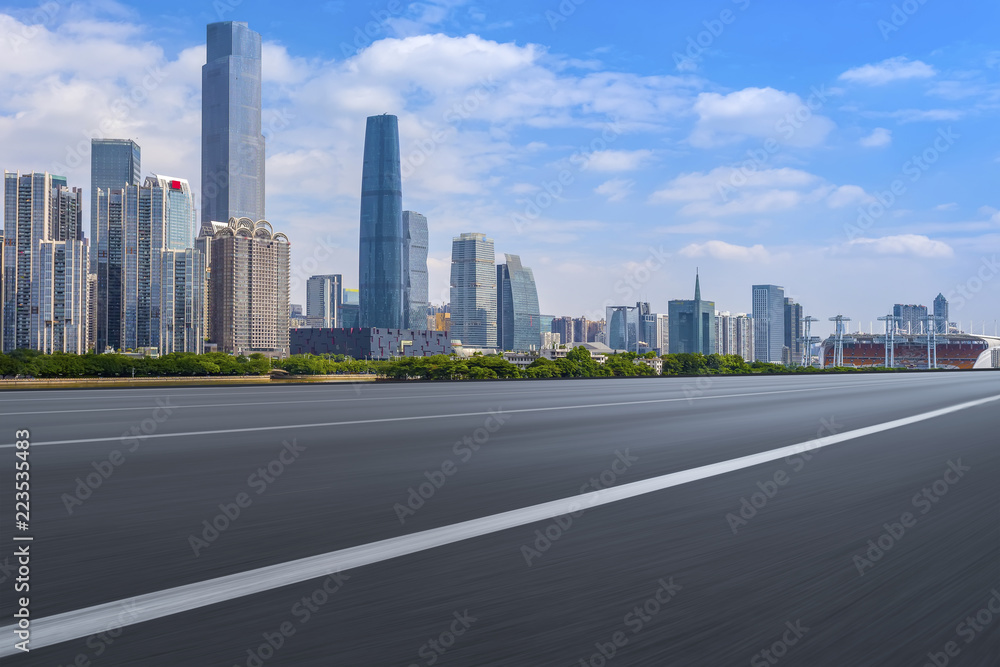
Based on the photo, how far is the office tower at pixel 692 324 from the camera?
145625 millimetres

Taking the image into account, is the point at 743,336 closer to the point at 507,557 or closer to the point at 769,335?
the point at 769,335

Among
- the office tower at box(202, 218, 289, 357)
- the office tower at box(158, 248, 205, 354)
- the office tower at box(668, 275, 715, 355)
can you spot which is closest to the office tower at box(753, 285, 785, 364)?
the office tower at box(668, 275, 715, 355)

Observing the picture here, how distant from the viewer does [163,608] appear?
2803 mm

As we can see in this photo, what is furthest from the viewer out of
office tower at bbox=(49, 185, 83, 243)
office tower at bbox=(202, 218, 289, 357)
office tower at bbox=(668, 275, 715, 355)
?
office tower at bbox=(202, 218, 289, 357)

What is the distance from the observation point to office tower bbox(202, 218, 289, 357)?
17900cm

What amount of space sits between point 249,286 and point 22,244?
7175 cm

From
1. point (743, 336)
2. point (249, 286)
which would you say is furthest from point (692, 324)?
point (249, 286)

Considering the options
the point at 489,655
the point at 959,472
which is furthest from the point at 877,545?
the point at 959,472

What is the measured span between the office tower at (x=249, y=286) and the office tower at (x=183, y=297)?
21.6ft

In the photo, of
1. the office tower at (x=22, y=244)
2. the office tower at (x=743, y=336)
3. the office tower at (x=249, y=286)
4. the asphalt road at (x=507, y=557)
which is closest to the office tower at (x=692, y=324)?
the office tower at (x=743, y=336)

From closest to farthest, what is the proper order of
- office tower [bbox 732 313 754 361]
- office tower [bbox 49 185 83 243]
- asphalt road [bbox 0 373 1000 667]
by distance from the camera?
asphalt road [bbox 0 373 1000 667] < office tower [bbox 49 185 83 243] < office tower [bbox 732 313 754 361]

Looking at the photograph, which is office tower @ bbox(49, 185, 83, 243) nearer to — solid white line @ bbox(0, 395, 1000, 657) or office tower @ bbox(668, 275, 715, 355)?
office tower @ bbox(668, 275, 715, 355)

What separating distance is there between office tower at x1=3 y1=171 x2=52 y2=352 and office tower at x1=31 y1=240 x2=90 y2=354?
0.75 metres

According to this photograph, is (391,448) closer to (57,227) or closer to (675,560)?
(675,560)
